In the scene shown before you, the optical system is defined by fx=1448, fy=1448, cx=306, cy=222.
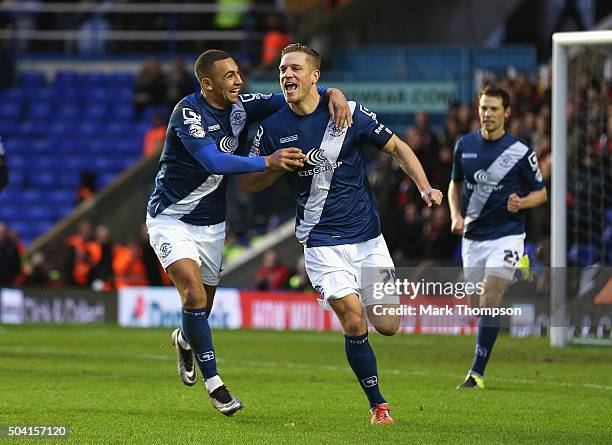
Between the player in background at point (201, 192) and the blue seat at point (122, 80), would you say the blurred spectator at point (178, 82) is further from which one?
the player in background at point (201, 192)

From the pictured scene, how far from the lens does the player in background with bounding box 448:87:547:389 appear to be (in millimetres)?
11586

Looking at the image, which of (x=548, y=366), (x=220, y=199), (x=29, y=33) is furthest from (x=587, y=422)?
(x=29, y=33)

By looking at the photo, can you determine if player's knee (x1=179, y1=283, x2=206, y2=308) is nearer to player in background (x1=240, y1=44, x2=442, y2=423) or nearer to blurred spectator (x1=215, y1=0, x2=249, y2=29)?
player in background (x1=240, y1=44, x2=442, y2=423)

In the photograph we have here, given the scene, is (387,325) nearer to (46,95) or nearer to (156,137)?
(156,137)

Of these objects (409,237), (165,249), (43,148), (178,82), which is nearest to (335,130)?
(165,249)

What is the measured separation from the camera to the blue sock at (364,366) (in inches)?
343

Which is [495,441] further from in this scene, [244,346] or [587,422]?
[244,346]

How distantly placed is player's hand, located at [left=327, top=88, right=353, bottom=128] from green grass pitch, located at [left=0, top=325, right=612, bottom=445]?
1.83m

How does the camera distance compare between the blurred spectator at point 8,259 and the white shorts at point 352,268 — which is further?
the blurred spectator at point 8,259

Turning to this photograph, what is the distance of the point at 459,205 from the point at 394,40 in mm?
14282

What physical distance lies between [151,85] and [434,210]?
8.33 metres

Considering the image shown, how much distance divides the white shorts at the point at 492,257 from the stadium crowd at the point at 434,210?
16.0 feet

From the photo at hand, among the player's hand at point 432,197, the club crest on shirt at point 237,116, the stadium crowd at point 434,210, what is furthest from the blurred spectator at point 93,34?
the player's hand at point 432,197

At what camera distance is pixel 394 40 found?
84.5ft
